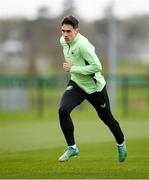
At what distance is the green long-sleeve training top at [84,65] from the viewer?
1264 cm

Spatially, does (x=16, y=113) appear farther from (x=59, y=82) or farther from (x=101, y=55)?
(x=101, y=55)

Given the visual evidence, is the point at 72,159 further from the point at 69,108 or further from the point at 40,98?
the point at 40,98

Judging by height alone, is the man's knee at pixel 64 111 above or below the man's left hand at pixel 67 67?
below

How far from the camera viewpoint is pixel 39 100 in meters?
31.7

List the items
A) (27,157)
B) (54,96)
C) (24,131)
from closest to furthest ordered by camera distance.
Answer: (27,157), (24,131), (54,96)

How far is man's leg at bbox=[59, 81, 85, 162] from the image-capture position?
41.5 ft

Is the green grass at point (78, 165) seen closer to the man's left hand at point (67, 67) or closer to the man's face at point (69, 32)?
the man's left hand at point (67, 67)

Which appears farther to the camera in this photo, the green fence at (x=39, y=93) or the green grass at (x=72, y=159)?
the green fence at (x=39, y=93)

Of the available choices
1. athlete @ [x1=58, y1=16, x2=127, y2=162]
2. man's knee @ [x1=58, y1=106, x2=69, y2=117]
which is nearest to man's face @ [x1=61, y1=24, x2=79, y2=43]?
athlete @ [x1=58, y1=16, x2=127, y2=162]

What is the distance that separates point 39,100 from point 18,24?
1846cm

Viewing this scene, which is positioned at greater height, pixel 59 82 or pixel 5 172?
pixel 5 172

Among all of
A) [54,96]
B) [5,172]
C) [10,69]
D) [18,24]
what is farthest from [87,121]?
[10,69]

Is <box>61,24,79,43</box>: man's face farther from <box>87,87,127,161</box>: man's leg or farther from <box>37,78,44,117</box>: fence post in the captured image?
<box>37,78,44,117</box>: fence post

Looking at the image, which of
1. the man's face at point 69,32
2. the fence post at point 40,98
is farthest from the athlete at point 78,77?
the fence post at point 40,98
